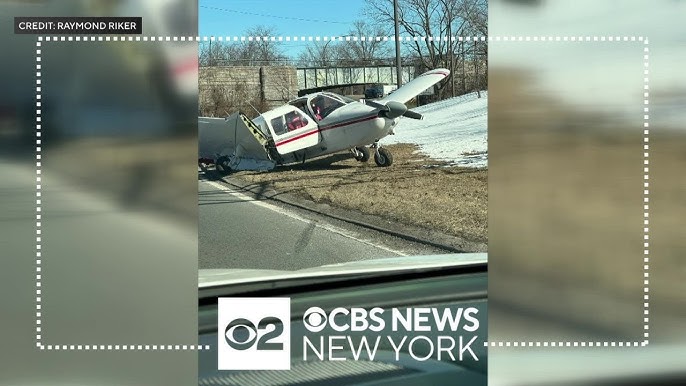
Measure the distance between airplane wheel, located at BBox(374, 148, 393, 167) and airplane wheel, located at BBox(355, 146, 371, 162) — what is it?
3cm

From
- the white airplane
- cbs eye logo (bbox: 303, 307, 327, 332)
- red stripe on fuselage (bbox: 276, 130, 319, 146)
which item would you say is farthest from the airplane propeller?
cbs eye logo (bbox: 303, 307, 327, 332)

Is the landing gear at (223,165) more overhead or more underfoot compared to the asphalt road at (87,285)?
more overhead

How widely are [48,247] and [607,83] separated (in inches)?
67.2

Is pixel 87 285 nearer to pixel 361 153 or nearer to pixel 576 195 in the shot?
pixel 361 153

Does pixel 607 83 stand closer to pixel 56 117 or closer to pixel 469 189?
pixel 469 189

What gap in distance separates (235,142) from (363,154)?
42 cm

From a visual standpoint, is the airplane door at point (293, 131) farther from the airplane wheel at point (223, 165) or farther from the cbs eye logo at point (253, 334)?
the cbs eye logo at point (253, 334)

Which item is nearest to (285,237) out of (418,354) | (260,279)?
A: (260,279)

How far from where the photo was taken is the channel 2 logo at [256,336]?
239 cm

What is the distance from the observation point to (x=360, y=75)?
254 centimetres

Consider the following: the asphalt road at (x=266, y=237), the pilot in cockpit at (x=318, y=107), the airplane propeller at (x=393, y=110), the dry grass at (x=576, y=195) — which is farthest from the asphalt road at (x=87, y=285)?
the dry grass at (x=576, y=195)

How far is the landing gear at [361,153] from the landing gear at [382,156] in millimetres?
26

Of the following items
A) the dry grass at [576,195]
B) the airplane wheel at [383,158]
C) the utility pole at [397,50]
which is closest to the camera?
the dry grass at [576,195]

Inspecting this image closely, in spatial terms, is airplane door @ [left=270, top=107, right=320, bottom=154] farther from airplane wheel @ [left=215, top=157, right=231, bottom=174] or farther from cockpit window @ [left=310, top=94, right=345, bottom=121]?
airplane wheel @ [left=215, top=157, right=231, bottom=174]
